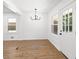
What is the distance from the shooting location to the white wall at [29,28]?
28.2 ft

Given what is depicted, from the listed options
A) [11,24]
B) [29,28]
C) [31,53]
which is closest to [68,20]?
[31,53]

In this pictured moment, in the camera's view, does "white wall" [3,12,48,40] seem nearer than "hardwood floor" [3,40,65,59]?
No

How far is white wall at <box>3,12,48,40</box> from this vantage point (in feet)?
28.2

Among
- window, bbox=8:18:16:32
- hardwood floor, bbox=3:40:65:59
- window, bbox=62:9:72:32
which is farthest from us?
window, bbox=8:18:16:32

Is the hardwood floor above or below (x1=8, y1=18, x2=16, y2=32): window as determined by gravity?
below

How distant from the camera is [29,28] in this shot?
29.0 feet

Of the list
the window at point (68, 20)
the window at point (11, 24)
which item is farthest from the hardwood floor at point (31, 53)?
the window at point (11, 24)

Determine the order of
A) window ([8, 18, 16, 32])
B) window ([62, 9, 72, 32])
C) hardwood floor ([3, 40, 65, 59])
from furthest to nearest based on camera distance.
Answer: window ([8, 18, 16, 32]) < hardwood floor ([3, 40, 65, 59]) < window ([62, 9, 72, 32])

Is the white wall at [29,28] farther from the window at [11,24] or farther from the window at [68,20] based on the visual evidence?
the window at [68,20]

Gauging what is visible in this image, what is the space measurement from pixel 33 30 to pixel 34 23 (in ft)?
2.04

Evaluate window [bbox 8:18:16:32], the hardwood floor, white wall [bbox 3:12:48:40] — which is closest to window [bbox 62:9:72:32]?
the hardwood floor

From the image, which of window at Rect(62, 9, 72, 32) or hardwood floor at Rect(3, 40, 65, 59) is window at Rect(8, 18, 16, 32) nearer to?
hardwood floor at Rect(3, 40, 65, 59)

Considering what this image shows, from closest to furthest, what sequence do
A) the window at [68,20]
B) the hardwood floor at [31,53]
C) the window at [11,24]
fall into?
the window at [68,20], the hardwood floor at [31,53], the window at [11,24]

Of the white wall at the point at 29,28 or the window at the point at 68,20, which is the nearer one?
the window at the point at 68,20
